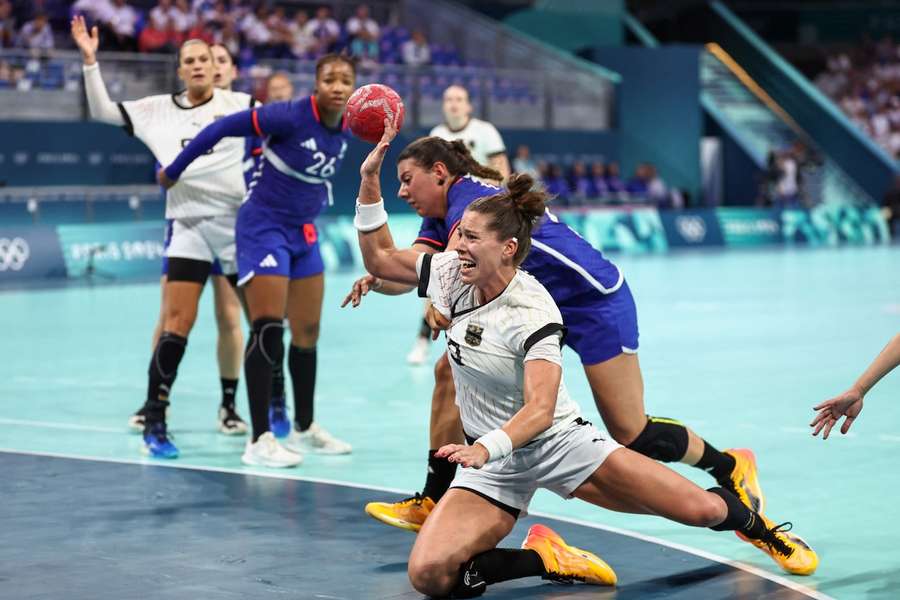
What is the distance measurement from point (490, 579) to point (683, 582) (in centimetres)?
→ 75

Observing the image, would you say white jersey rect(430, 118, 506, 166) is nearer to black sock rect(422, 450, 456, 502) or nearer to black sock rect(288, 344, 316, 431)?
black sock rect(288, 344, 316, 431)

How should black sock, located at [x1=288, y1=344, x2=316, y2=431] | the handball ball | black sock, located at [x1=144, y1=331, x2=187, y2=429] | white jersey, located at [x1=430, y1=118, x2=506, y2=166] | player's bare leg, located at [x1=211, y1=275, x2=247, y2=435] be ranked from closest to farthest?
the handball ball, black sock, located at [x1=144, y1=331, x2=187, y2=429], black sock, located at [x1=288, y1=344, x2=316, y2=431], player's bare leg, located at [x1=211, y1=275, x2=247, y2=435], white jersey, located at [x1=430, y1=118, x2=506, y2=166]

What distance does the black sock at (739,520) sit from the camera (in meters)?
5.36

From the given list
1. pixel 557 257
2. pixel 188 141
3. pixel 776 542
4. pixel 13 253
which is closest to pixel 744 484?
pixel 776 542

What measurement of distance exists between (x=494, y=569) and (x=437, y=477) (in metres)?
1.12

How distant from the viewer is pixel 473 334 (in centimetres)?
513

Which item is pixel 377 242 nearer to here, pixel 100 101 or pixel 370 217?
pixel 370 217

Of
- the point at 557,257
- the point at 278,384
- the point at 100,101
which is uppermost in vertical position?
the point at 100,101

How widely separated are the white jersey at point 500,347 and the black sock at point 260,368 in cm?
241

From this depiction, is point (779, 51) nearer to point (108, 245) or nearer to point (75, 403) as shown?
point (108, 245)

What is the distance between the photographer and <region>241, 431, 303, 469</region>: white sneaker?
24.5 ft

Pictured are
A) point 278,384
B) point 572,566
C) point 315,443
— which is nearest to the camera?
point 572,566

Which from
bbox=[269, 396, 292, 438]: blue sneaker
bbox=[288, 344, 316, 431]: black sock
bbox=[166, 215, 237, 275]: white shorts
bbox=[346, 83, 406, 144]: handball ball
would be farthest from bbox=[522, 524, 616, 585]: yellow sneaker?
bbox=[166, 215, 237, 275]: white shorts

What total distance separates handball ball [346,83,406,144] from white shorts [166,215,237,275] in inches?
89.4
